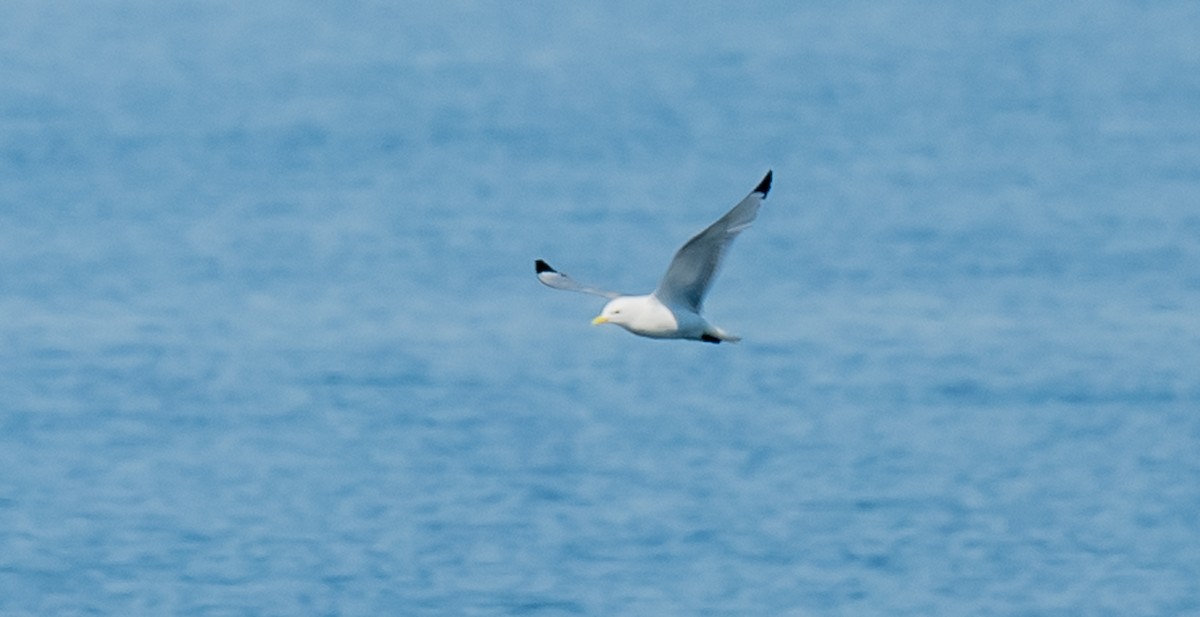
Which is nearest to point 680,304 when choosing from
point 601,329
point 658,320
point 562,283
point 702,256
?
point 658,320

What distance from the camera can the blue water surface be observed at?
1892 centimetres

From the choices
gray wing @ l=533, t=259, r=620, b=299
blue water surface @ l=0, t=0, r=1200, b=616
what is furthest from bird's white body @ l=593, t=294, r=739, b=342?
blue water surface @ l=0, t=0, r=1200, b=616

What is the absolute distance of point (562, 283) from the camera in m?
12.2

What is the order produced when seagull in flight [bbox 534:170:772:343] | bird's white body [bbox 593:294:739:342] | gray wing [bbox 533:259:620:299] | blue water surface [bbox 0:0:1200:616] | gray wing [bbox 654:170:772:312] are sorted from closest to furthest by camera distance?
gray wing [bbox 654:170:772:312], seagull in flight [bbox 534:170:772:343], bird's white body [bbox 593:294:739:342], gray wing [bbox 533:259:620:299], blue water surface [bbox 0:0:1200:616]

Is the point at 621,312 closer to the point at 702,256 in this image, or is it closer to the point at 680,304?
the point at 680,304

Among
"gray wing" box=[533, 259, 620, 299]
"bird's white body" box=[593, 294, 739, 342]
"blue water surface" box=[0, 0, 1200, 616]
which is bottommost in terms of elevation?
"bird's white body" box=[593, 294, 739, 342]

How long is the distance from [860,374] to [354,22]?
21223 mm

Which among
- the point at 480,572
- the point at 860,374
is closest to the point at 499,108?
the point at 860,374

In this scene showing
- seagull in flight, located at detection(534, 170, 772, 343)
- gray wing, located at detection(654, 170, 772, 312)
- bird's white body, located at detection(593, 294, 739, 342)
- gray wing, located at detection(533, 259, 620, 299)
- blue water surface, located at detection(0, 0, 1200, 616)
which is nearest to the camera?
gray wing, located at detection(654, 170, 772, 312)

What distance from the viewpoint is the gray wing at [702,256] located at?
34.6ft

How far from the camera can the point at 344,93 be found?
122 ft

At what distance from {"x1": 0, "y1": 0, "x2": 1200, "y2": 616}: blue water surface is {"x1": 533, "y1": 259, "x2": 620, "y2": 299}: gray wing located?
5620 millimetres

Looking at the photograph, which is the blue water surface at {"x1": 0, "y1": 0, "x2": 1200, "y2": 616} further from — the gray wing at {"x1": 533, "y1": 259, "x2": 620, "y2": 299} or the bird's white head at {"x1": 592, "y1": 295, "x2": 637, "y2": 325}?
the bird's white head at {"x1": 592, "y1": 295, "x2": 637, "y2": 325}

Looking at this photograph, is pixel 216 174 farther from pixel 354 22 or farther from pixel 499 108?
pixel 354 22
